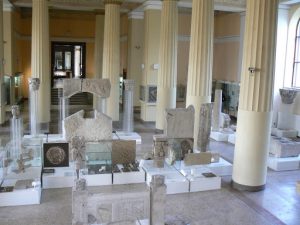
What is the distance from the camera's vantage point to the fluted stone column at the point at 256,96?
8.80 m

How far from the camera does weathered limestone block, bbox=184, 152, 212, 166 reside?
9.84 metres

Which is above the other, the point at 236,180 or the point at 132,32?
the point at 132,32

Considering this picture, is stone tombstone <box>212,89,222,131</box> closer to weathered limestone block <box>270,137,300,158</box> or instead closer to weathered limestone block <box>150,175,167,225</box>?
weathered limestone block <box>270,137,300,158</box>

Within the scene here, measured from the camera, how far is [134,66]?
21328 mm

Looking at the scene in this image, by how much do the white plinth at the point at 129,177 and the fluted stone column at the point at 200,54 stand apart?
→ 3.33 metres

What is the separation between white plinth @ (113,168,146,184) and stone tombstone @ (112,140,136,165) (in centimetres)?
66

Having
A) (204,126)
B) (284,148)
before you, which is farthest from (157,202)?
(284,148)

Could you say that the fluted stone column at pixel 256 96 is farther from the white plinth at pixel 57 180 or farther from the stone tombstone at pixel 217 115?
the stone tombstone at pixel 217 115

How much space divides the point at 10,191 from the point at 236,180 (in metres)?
5.41

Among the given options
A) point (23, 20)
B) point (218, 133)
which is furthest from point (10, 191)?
point (23, 20)

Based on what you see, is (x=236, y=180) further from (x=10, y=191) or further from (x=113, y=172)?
(x=10, y=191)

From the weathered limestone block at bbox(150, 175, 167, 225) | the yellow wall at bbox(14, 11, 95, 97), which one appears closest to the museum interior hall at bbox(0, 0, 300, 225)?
the weathered limestone block at bbox(150, 175, 167, 225)

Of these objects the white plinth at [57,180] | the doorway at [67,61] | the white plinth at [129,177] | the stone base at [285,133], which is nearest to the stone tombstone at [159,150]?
the white plinth at [129,177]

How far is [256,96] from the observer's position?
29.5ft
